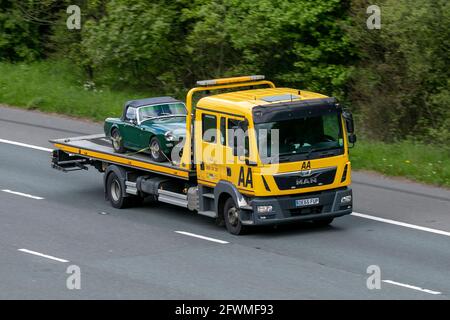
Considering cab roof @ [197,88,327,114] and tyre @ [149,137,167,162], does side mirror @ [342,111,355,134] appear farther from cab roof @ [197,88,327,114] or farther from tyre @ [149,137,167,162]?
tyre @ [149,137,167,162]

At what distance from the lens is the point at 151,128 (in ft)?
74.2

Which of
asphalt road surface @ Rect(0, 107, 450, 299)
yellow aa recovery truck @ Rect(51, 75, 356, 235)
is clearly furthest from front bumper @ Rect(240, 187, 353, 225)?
asphalt road surface @ Rect(0, 107, 450, 299)

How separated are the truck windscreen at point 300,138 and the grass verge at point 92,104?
4.49m

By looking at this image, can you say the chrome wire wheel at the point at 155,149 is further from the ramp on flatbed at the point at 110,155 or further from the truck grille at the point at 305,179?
the truck grille at the point at 305,179

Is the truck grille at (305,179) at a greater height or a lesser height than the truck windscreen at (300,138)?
lesser

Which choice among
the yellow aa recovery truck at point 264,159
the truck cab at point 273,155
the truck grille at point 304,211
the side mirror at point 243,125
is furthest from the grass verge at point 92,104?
the side mirror at point 243,125

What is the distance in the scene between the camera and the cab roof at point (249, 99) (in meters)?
20.5

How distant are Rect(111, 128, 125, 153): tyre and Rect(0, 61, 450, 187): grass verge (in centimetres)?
555

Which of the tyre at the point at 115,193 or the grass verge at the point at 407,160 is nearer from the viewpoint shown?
the tyre at the point at 115,193

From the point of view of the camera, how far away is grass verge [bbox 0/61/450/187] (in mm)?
25312

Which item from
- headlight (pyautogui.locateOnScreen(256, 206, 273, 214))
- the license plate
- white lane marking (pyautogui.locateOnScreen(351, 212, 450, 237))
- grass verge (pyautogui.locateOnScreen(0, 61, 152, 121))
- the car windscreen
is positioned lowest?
white lane marking (pyautogui.locateOnScreen(351, 212, 450, 237))

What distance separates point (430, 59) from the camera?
92.4ft

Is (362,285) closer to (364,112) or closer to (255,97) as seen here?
(255,97)
